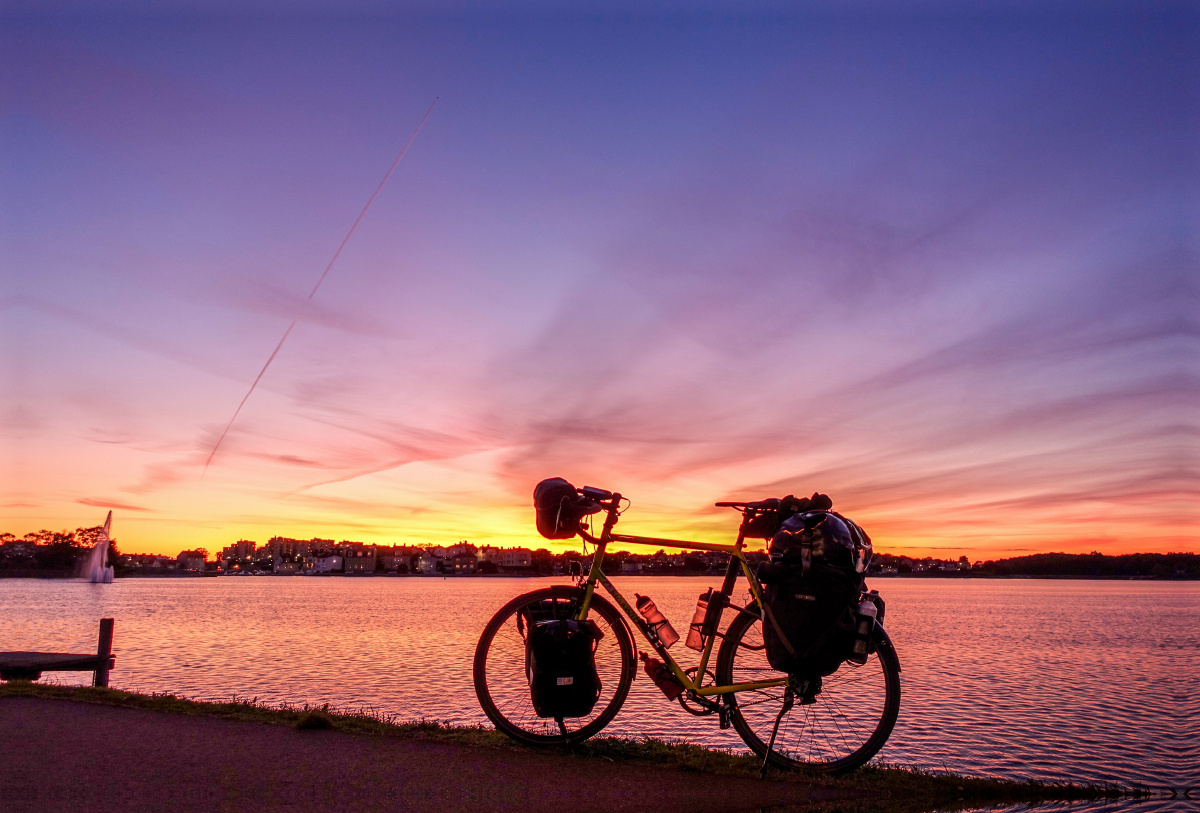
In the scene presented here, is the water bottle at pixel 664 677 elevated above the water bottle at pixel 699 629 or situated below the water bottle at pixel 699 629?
below

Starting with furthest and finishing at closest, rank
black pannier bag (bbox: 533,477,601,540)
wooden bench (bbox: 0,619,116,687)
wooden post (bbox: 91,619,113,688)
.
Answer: wooden post (bbox: 91,619,113,688) → wooden bench (bbox: 0,619,116,687) → black pannier bag (bbox: 533,477,601,540)

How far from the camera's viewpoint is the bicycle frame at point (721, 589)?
17.5 feet

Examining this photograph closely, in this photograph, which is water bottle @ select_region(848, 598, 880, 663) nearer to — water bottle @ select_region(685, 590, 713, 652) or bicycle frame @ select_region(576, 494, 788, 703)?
bicycle frame @ select_region(576, 494, 788, 703)

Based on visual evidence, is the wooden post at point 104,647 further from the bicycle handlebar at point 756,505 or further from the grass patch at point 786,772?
the bicycle handlebar at point 756,505

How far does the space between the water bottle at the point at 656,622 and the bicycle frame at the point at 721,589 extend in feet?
0.11

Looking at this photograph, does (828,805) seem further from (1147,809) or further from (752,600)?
(1147,809)

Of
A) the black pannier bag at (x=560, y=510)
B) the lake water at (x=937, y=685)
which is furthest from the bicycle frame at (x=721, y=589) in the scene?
the lake water at (x=937, y=685)

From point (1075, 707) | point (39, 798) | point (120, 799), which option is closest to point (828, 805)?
point (120, 799)

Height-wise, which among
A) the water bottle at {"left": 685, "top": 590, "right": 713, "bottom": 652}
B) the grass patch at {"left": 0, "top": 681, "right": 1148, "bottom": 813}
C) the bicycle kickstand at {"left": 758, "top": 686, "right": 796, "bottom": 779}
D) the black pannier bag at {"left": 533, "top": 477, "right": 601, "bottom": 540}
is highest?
the black pannier bag at {"left": 533, "top": 477, "right": 601, "bottom": 540}

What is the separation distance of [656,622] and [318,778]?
251 centimetres

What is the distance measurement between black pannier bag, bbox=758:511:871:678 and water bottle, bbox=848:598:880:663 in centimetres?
4

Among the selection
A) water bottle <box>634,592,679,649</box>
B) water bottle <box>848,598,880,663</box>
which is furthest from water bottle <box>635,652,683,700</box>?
water bottle <box>848,598,880,663</box>

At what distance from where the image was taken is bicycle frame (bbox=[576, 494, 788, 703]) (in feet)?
17.5

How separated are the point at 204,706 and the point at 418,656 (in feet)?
74.5
